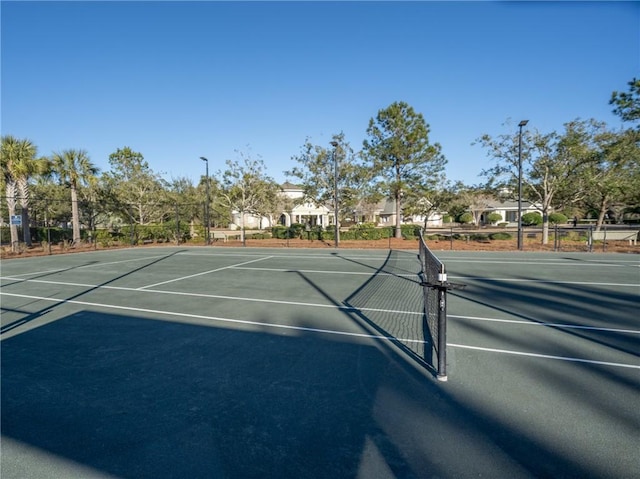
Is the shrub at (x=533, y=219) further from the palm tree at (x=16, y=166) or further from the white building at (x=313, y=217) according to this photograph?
the palm tree at (x=16, y=166)

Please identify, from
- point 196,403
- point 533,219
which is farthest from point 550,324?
point 533,219

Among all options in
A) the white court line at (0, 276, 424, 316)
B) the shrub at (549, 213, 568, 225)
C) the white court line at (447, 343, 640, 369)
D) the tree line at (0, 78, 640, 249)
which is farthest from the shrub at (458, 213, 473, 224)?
the white court line at (447, 343, 640, 369)

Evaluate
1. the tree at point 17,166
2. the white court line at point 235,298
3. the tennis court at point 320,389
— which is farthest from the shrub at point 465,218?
the tree at point 17,166

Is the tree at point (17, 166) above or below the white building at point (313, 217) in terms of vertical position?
above

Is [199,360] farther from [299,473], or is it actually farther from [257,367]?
[299,473]

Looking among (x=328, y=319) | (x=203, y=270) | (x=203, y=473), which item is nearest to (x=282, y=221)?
(x=203, y=270)

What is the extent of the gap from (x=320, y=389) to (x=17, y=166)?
28731 mm

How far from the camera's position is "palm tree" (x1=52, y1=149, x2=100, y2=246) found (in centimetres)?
2505

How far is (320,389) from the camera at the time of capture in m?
3.82

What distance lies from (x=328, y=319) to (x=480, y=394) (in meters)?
3.32

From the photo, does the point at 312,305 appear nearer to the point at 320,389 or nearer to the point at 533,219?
the point at 320,389

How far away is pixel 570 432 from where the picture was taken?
2.94 meters

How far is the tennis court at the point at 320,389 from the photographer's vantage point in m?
2.68

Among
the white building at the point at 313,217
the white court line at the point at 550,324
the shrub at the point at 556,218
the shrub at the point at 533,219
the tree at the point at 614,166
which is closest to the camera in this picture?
the white court line at the point at 550,324
